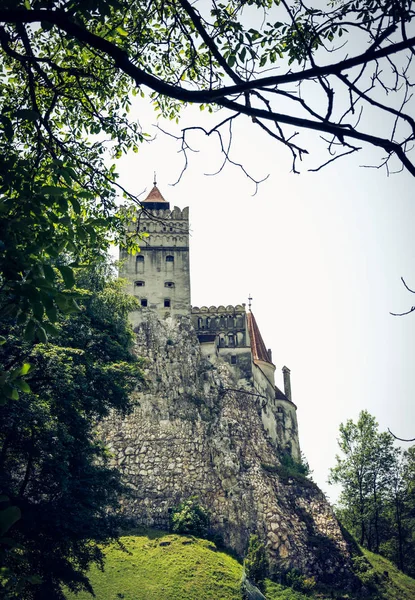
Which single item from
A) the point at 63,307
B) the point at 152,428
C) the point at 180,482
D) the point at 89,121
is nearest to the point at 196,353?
the point at 152,428

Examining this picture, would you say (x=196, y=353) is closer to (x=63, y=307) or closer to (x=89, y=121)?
(x=89, y=121)

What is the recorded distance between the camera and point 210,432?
41.3 metres

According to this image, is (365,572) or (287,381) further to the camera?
(287,381)

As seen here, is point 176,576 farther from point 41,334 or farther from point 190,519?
point 41,334

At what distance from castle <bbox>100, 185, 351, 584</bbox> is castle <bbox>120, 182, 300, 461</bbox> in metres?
0.08

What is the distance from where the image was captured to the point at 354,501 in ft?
152

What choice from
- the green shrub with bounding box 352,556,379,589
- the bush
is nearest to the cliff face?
the green shrub with bounding box 352,556,379,589

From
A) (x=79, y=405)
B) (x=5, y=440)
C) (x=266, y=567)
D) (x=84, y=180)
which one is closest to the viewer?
(x=84, y=180)

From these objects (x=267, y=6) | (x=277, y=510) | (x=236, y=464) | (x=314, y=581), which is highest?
(x=267, y=6)

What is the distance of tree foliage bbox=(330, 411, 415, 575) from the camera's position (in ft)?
151

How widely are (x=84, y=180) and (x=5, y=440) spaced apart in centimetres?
1172

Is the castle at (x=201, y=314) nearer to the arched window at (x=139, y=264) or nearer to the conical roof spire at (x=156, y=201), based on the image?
the arched window at (x=139, y=264)

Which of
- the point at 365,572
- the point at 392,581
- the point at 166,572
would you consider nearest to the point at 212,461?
the point at 365,572

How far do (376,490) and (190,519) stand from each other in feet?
56.1
